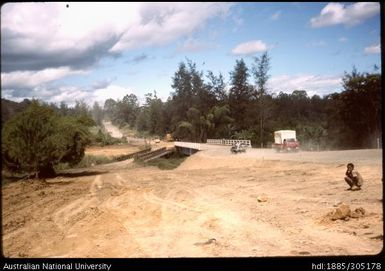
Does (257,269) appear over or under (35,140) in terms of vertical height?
under

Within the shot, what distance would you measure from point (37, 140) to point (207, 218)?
1727cm

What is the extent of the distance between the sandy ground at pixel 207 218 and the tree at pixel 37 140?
3146 mm

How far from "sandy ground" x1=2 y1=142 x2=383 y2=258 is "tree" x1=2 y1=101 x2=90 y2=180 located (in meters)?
3.15

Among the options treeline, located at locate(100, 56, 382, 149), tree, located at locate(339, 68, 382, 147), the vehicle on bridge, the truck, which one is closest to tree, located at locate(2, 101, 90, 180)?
treeline, located at locate(100, 56, 382, 149)

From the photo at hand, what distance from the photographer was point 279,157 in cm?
2770

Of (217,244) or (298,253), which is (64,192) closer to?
(217,244)

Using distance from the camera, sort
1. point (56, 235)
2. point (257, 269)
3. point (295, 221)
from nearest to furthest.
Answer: point (257, 269) < point (295, 221) < point (56, 235)

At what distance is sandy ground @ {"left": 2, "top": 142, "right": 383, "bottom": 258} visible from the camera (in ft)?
28.8

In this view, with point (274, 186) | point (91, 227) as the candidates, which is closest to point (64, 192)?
point (91, 227)

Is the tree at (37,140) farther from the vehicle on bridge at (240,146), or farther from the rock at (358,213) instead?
the rock at (358,213)

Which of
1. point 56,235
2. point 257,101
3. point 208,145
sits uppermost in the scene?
point 257,101

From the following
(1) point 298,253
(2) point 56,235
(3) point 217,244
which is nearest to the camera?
(1) point 298,253

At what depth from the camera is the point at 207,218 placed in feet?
38.9

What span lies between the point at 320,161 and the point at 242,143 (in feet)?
17.1
